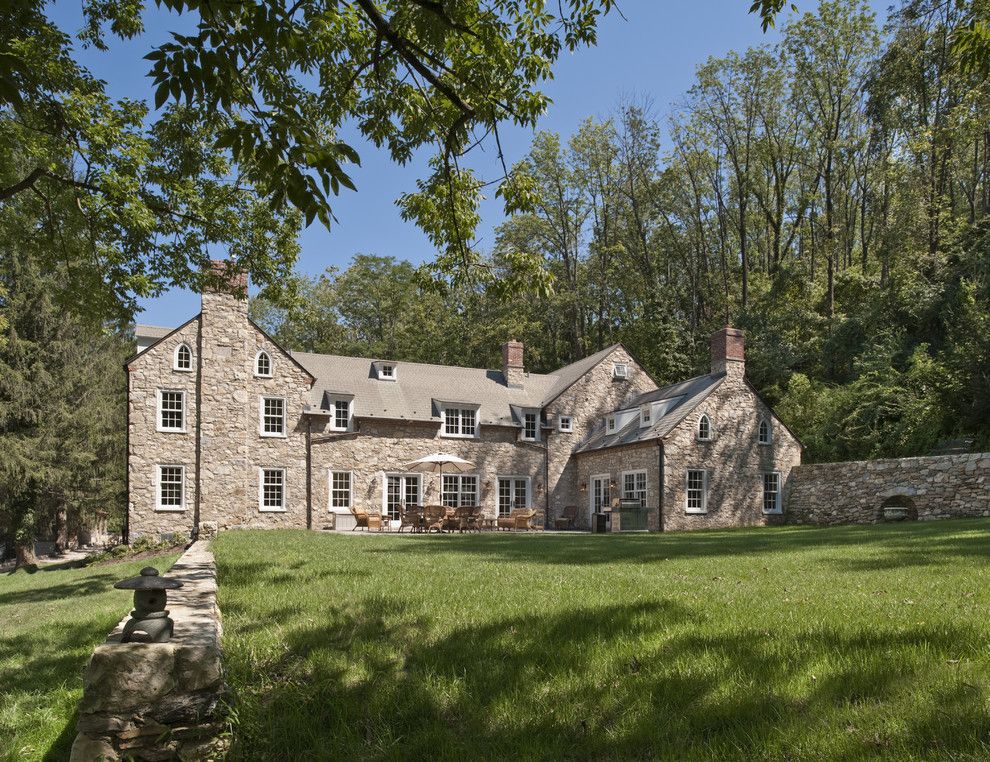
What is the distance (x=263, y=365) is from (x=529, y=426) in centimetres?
1142

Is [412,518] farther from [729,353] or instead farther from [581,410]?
[729,353]

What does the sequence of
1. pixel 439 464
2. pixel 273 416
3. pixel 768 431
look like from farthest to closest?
1. pixel 768 431
2. pixel 273 416
3. pixel 439 464

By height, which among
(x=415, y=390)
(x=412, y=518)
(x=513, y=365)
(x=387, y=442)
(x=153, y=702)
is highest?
(x=513, y=365)

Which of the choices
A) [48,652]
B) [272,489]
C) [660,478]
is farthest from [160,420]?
[660,478]

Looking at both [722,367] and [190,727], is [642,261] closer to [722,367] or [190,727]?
[722,367]

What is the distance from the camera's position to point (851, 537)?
14469mm

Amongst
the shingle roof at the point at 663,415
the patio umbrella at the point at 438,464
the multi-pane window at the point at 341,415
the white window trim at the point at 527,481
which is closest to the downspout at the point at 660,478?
the shingle roof at the point at 663,415

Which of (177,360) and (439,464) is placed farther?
(439,464)

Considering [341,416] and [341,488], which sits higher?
[341,416]

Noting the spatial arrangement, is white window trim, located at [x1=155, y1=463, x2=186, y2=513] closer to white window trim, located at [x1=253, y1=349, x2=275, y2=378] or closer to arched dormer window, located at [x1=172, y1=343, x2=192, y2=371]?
arched dormer window, located at [x1=172, y1=343, x2=192, y2=371]

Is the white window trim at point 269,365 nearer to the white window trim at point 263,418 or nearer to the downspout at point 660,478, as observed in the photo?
the white window trim at point 263,418

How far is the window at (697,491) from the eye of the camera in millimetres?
26922

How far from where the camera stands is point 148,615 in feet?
14.4

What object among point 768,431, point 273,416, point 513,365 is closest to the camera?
point 273,416
